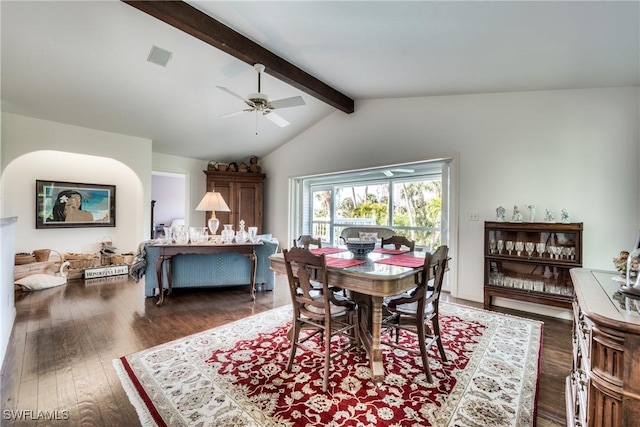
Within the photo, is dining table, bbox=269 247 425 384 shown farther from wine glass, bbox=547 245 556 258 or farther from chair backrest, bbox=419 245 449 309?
wine glass, bbox=547 245 556 258

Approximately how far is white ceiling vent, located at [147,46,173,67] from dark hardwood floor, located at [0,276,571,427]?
113 inches

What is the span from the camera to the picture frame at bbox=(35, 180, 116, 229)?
15.5 feet

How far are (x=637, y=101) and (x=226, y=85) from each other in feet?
15.0

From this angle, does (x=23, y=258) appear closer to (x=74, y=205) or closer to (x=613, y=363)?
(x=74, y=205)

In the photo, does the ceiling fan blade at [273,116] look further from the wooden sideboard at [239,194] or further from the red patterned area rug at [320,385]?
the wooden sideboard at [239,194]

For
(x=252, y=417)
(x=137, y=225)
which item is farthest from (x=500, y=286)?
(x=137, y=225)

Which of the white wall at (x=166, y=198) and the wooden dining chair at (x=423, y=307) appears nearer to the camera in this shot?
the wooden dining chair at (x=423, y=307)

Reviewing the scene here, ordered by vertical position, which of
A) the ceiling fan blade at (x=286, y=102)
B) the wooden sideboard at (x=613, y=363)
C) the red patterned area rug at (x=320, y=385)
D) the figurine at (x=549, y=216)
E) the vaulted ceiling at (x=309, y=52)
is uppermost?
the vaulted ceiling at (x=309, y=52)

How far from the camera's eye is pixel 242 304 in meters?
3.46

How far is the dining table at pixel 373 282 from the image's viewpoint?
5.63 ft

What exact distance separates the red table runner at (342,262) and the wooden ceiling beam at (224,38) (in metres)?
2.33

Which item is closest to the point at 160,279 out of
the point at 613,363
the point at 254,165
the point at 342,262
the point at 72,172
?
the point at 342,262

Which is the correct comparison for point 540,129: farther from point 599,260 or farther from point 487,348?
point 487,348

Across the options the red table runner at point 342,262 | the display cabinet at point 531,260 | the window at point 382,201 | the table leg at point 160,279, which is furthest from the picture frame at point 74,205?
the display cabinet at point 531,260
